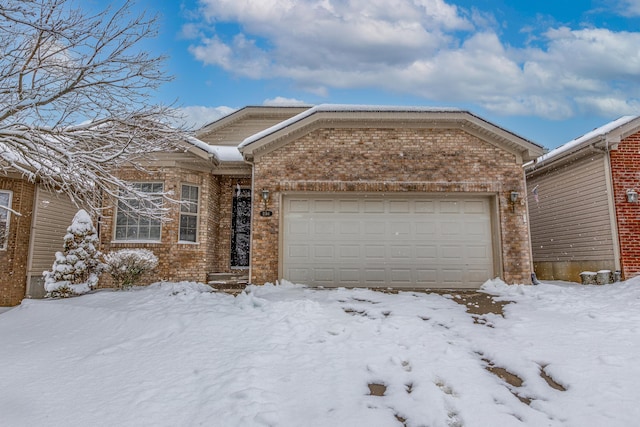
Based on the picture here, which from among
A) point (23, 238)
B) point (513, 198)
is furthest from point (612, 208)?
point (23, 238)

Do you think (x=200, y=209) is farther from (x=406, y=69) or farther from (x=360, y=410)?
(x=406, y=69)

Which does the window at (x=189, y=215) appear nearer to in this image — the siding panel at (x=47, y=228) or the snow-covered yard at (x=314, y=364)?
the siding panel at (x=47, y=228)

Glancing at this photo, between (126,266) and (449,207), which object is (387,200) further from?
(126,266)

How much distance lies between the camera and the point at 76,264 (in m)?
8.69

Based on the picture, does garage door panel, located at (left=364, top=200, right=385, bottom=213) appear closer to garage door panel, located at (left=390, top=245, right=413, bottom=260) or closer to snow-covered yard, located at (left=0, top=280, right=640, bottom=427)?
garage door panel, located at (left=390, top=245, right=413, bottom=260)

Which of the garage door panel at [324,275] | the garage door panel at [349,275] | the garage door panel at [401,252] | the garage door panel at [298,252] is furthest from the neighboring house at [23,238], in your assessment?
the garage door panel at [401,252]

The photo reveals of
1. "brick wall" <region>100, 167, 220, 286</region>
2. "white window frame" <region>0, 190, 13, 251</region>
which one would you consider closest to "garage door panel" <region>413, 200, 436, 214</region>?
"brick wall" <region>100, 167, 220, 286</region>

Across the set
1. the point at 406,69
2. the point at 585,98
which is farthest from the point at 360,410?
the point at 585,98

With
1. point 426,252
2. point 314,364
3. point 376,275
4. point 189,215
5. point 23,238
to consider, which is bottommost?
point 314,364

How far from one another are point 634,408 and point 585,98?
14227 cm

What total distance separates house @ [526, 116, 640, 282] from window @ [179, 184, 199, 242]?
9479mm

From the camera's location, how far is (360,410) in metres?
3.61

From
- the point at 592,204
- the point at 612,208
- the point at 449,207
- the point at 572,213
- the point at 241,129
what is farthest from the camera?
the point at 241,129

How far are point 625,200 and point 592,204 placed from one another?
0.84m
